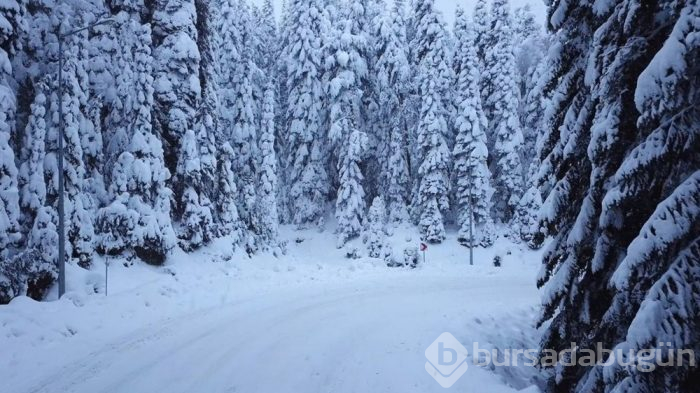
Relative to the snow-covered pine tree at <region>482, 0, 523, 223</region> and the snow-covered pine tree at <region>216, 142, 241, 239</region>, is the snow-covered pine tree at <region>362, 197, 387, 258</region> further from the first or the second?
the snow-covered pine tree at <region>482, 0, 523, 223</region>

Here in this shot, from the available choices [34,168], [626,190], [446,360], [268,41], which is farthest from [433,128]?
[626,190]

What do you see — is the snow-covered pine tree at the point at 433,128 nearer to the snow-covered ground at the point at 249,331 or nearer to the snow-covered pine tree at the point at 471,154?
the snow-covered pine tree at the point at 471,154

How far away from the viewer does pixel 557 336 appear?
5.87m

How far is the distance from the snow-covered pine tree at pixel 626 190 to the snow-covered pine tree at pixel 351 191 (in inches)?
1064

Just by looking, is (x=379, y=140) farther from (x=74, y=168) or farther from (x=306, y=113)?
(x=74, y=168)

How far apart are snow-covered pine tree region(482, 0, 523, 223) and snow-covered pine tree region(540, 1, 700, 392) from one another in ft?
97.9

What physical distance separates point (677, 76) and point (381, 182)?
1373 inches

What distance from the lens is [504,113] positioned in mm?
35031

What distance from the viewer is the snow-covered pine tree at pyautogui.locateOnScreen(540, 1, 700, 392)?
11.2 feet

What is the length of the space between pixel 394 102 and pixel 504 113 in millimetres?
9606

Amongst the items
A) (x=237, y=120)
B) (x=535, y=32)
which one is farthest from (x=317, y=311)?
(x=535, y=32)

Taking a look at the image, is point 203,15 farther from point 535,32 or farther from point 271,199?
point 535,32

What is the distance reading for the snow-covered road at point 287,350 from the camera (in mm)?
7230

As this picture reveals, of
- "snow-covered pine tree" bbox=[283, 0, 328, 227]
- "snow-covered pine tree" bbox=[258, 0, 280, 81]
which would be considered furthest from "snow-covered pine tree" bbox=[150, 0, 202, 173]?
"snow-covered pine tree" bbox=[258, 0, 280, 81]
